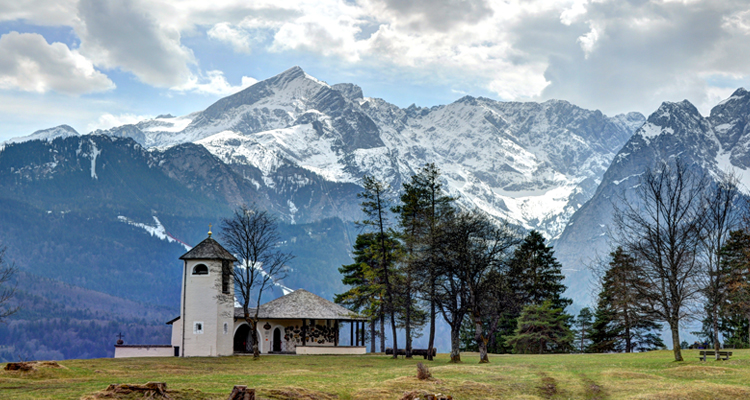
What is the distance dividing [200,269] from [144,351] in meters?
8.41

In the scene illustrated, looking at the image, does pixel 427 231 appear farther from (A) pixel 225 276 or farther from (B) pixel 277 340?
(B) pixel 277 340

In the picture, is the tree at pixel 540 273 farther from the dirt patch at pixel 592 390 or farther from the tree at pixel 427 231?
the dirt patch at pixel 592 390

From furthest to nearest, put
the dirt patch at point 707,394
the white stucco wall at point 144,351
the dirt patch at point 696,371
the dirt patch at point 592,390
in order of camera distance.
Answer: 1. the white stucco wall at point 144,351
2. the dirt patch at point 696,371
3. the dirt patch at point 592,390
4. the dirt patch at point 707,394

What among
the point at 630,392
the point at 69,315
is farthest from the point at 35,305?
the point at 630,392

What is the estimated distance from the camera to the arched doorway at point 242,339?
64.0m

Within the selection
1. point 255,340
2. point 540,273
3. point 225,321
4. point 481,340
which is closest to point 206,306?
point 225,321

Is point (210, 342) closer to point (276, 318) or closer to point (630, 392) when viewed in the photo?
point (276, 318)

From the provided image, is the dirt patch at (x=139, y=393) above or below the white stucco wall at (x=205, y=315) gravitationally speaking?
below

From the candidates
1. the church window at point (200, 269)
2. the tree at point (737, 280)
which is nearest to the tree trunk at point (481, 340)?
the tree at point (737, 280)

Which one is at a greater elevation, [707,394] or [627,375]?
[627,375]

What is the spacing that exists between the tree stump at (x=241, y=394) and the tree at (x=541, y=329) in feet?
172

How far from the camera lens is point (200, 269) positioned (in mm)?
58312

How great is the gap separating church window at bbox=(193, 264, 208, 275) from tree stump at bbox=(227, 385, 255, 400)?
124 ft

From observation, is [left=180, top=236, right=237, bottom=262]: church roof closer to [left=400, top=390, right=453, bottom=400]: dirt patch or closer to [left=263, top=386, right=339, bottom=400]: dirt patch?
[left=263, top=386, right=339, bottom=400]: dirt patch
